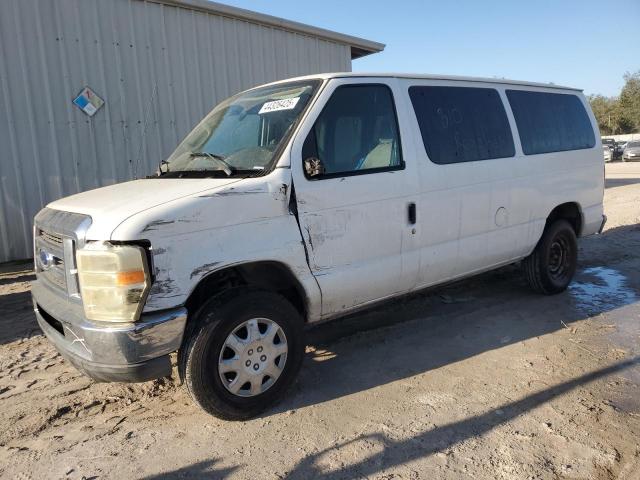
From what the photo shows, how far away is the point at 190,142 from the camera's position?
13.3 ft

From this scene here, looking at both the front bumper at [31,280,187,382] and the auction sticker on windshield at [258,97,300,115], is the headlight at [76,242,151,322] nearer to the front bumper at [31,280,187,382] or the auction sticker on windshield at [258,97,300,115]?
the front bumper at [31,280,187,382]

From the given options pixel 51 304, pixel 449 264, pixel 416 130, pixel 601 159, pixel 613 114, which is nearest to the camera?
pixel 51 304

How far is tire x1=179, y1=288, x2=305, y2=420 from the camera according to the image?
Answer: 113 inches

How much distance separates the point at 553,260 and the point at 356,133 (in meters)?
3.09

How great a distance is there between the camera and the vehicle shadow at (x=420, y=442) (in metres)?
2.61

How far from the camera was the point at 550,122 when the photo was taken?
5.17m

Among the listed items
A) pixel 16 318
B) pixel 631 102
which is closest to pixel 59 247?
pixel 16 318

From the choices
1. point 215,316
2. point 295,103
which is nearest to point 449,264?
point 295,103

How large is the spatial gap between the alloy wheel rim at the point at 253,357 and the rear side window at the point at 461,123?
1921 mm

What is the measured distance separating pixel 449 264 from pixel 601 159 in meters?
2.89

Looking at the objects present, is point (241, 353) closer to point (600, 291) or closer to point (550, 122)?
point (550, 122)

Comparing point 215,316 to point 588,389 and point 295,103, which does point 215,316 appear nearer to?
point 295,103

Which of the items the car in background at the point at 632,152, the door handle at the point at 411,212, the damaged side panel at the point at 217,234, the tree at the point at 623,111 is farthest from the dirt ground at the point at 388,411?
the tree at the point at 623,111

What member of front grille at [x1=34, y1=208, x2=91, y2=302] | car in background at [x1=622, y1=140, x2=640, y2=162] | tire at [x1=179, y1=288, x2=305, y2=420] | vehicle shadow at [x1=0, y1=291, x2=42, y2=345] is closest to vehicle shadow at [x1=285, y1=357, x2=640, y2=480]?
tire at [x1=179, y1=288, x2=305, y2=420]
